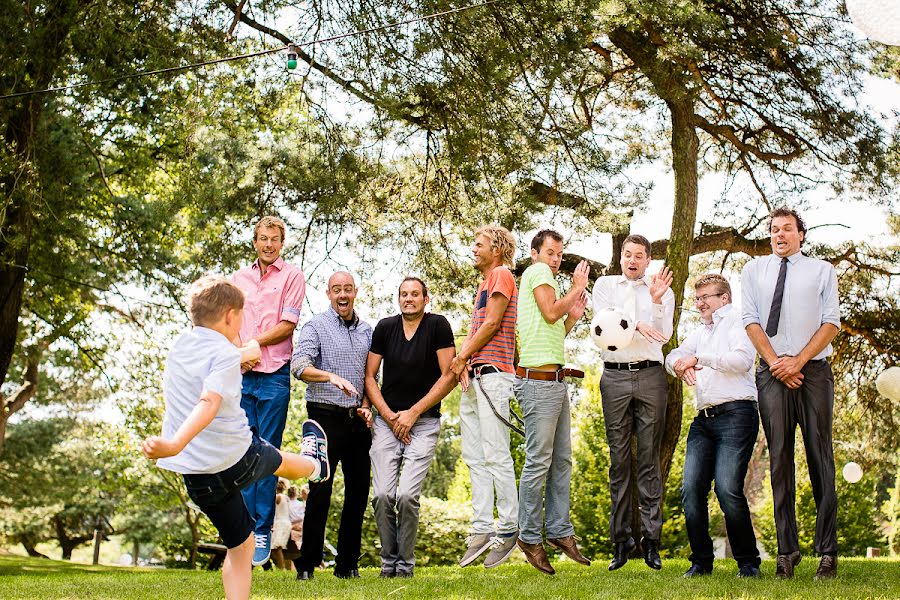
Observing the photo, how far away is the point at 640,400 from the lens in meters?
5.29

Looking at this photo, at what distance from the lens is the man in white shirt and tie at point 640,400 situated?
527 centimetres

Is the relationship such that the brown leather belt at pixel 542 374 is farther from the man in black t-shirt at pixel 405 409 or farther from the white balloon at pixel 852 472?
the white balloon at pixel 852 472

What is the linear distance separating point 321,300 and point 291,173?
79.6 inches

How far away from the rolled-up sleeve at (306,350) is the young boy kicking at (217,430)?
6.48 feet

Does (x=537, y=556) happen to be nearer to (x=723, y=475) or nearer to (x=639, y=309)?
(x=723, y=475)

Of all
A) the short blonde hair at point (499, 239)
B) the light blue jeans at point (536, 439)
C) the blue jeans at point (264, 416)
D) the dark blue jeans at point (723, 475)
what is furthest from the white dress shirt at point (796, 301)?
the blue jeans at point (264, 416)

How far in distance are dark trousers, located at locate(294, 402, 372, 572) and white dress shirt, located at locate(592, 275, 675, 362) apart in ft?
5.44

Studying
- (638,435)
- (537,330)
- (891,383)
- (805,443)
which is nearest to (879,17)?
(805,443)

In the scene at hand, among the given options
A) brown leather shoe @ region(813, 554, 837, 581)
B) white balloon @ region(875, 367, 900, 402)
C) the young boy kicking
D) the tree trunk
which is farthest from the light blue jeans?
white balloon @ region(875, 367, 900, 402)

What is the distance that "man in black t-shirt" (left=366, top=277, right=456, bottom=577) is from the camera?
5371mm

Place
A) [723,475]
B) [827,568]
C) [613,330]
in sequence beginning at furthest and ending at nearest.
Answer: [613,330] < [723,475] < [827,568]

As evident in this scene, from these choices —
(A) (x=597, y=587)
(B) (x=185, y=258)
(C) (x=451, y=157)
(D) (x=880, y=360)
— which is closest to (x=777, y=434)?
(A) (x=597, y=587)

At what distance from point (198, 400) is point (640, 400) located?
294cm

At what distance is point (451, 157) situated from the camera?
8320 mm
